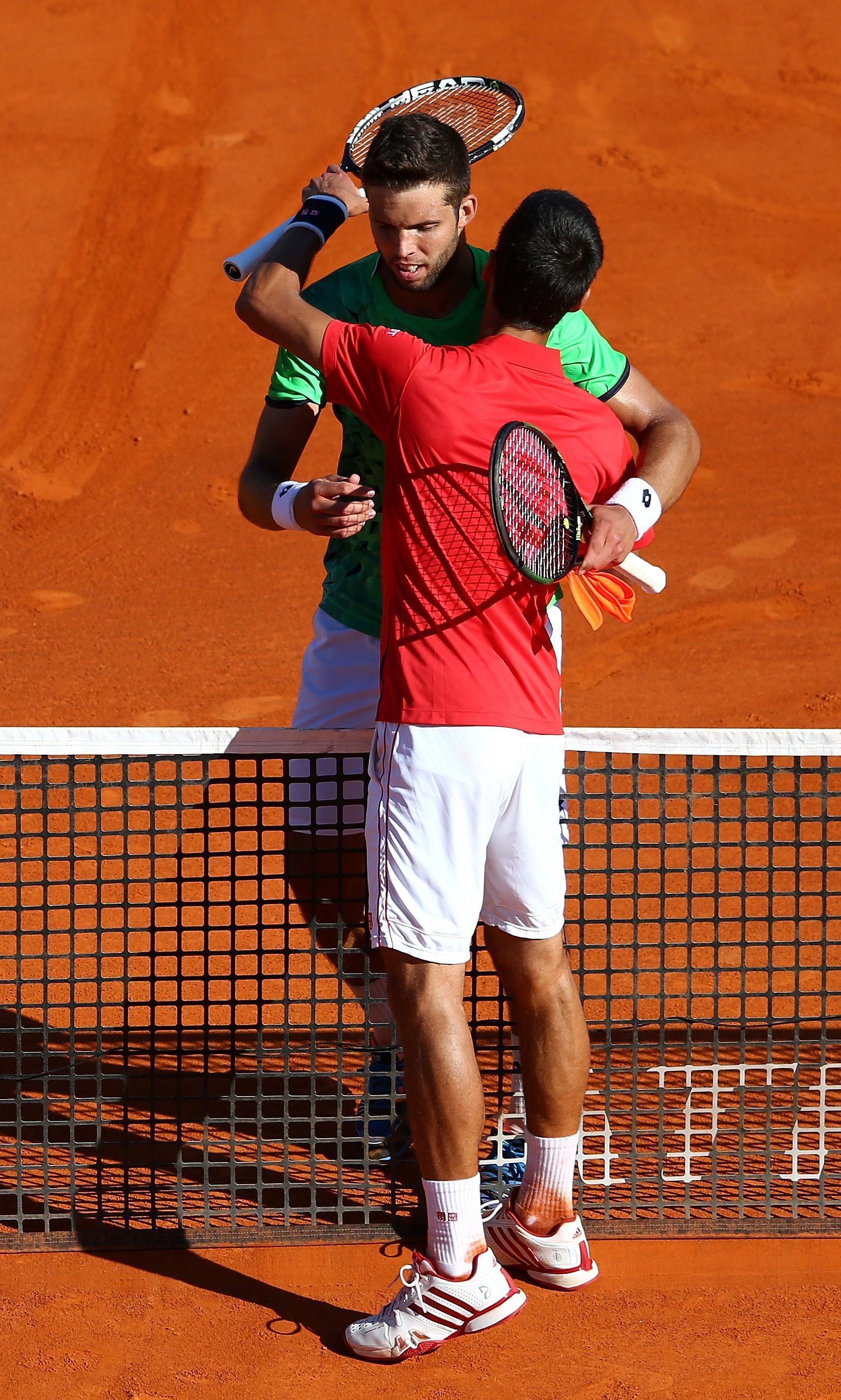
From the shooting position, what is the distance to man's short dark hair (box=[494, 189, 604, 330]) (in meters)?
3.06

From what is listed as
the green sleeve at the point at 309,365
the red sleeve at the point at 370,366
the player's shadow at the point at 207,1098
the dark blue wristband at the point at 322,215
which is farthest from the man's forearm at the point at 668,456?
the player's shadow at the point at 207,1098

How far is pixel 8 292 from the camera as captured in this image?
35.7 feet

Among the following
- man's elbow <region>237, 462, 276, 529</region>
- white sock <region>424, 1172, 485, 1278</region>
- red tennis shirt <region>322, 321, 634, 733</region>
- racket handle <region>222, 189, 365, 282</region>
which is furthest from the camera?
man's elbow <region>237, 462, 276, 529</region>

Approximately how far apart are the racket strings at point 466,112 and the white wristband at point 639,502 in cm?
117

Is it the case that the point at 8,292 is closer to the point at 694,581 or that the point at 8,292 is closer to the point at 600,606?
the point at 694,581

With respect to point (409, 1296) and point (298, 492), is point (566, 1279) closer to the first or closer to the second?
point (409, 1296)

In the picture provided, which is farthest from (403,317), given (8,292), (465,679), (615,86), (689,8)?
(689,8)

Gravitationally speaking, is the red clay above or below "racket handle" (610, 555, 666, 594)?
below

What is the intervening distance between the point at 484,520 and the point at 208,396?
744cm

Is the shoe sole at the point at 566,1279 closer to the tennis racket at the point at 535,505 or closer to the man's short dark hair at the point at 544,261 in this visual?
the tennis racket at the point at 535,505

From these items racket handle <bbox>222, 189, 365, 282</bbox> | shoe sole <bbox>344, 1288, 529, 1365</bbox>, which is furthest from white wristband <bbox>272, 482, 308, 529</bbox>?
shoe sole <bbox>344, 1288, 529, 1365</bbox>

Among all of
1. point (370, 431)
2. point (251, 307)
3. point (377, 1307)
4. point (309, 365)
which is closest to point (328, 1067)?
point (377, 1307)

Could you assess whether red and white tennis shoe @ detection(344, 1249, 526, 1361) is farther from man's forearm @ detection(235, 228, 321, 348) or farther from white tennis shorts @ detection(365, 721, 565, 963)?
man's forearm @ detection(235, 228, 321, 348)

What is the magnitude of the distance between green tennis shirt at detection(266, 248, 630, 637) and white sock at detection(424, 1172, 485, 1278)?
4.35 feet
